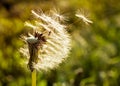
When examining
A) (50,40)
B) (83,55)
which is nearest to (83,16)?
(50,40)

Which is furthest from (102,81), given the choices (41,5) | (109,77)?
(41,5)

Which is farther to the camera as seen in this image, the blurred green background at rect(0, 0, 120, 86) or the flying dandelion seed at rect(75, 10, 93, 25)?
the blurred green background at rect(0, 0, 120, 86)

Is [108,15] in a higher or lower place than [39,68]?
higher

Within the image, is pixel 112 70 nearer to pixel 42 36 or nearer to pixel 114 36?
pixel 114 36

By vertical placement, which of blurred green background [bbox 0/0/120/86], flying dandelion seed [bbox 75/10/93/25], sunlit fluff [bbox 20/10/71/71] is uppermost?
blurred green background [bbox 0/0/120/86]

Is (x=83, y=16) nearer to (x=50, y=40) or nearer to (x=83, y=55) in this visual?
(x=50, y=40)

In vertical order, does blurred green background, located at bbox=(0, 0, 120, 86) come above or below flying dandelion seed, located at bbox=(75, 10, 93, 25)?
above
